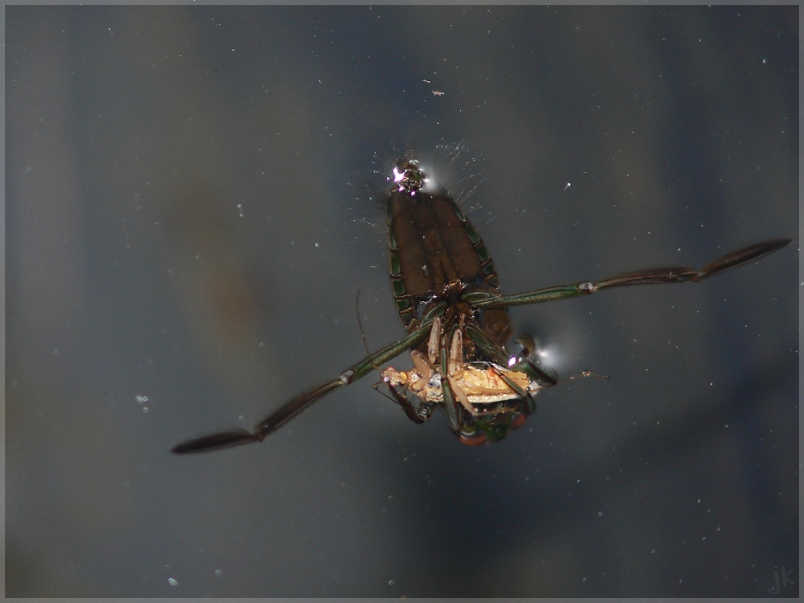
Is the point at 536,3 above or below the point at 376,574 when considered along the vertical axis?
above

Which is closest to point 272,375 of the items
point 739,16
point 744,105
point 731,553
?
point 731,553

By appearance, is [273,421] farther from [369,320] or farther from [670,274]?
[670,274]

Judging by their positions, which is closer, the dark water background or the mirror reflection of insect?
the mirror reflection of insect

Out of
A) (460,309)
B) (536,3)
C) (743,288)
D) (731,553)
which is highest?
(536,3)

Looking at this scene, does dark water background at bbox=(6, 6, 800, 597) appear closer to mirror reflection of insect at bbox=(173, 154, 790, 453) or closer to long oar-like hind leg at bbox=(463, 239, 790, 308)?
mirror reflection of insect at bbox=(173, 154, 790, 453)

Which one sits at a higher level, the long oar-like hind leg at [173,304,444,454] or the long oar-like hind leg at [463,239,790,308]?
the long oar-like hind leg at [463,239,790,308]

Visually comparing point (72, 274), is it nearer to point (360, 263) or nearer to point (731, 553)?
point (360, 263)

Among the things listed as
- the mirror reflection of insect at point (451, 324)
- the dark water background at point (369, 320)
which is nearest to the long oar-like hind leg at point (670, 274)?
the mirror reflection of insect at point (451, 324)

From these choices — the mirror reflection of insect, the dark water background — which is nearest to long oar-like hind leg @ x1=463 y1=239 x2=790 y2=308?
the mirror reflection of insect
